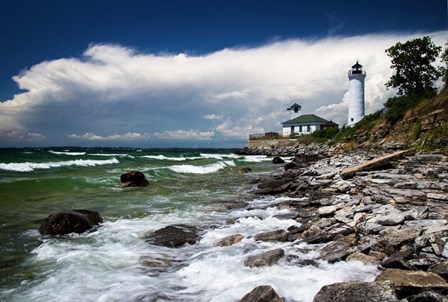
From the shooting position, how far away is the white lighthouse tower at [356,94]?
50.1 meters

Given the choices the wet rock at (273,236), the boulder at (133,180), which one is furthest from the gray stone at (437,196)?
the boulder at (133,180)

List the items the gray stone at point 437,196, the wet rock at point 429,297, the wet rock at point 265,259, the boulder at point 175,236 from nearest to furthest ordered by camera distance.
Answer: the wet rock at point 429,297
the wet rock at point 265,259
the gray stone at point 437,196
the boulder at point 175,236

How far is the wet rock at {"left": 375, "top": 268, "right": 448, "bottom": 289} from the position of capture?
3.83 metres

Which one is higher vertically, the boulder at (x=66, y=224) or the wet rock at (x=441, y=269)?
the wet rock at (x=441, y=269)

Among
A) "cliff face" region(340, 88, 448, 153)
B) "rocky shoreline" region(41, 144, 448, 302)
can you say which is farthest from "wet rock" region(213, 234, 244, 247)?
"cliff face" region(340, 88, 448, 153)

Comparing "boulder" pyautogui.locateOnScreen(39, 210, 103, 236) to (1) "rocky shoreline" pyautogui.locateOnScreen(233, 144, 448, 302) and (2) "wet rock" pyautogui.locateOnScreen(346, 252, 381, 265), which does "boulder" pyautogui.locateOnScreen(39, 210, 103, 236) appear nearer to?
(1) "rocky shoreline" pyautogui.locateOnScreen(233, 144, 448, 302)

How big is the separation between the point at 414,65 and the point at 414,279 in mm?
33746

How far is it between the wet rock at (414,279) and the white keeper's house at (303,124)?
64.6 metres

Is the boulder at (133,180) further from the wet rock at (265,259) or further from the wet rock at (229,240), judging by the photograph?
the wet rock at (265,259)

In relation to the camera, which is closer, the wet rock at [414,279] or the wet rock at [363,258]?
the wet rock at [414,279]

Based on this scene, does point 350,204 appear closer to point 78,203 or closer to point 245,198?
point 245,198

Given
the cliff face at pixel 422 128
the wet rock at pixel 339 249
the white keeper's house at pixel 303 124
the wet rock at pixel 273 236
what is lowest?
the wet rock at pixel 273 236

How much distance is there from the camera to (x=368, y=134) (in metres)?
31.8

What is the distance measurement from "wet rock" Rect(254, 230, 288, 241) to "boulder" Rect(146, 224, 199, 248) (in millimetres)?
1650
